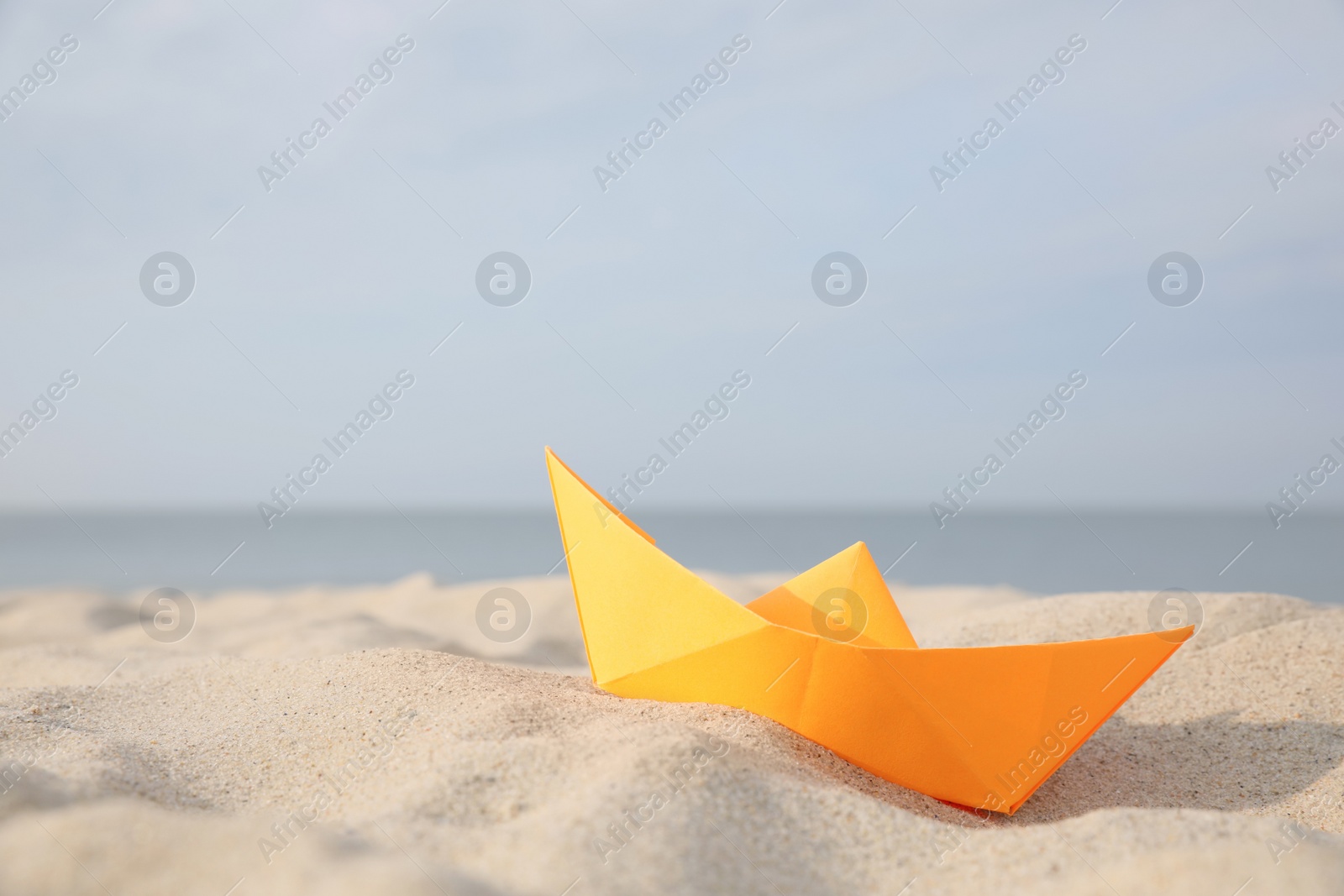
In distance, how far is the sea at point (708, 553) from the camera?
739 inches

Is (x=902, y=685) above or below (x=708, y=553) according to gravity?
above

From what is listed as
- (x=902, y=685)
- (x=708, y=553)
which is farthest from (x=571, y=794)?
(x=708, y=553)

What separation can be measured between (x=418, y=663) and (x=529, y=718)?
1.27 meters

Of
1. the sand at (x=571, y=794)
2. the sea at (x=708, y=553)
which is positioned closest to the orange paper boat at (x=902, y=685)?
the sand at (x=571, y=794)

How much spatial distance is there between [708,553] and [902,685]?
25.3 meters

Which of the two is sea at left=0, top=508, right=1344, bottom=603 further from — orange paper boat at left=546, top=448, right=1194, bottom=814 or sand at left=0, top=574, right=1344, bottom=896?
orange paper boat at left=546, top=448, right=1194, bottom=814

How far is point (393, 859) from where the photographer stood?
7.38 feet

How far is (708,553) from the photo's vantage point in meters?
28.6

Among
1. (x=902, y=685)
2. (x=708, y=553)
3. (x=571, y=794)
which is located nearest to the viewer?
(x=571, y=794)

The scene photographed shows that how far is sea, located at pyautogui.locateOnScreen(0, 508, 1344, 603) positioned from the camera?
18.8m

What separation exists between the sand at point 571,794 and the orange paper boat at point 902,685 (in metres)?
0.13

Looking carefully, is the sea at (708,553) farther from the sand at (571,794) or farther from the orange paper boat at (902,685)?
the orange paper boat at (902,685)

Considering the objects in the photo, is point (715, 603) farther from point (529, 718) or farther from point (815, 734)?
point (529, 718)

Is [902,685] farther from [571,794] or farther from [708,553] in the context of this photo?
[708,553]
